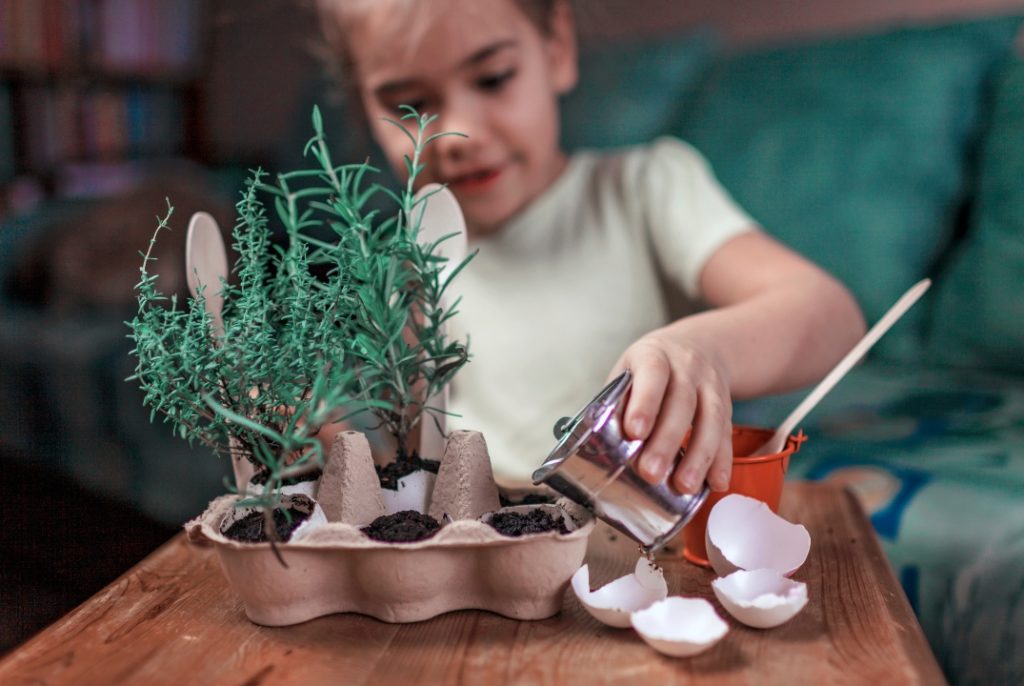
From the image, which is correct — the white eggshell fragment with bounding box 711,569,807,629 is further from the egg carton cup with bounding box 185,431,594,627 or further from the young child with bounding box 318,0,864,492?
the young child with bounding box 318,0,864,492

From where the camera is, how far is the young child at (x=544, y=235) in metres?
0.89

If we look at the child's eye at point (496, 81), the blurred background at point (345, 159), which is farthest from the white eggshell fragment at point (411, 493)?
the blurred background at point (345, 159)

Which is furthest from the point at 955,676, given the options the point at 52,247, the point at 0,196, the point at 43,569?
the point at 0,196

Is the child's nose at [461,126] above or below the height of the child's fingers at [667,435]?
above

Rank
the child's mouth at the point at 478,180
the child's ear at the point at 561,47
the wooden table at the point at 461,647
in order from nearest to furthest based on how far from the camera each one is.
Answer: the wooden table at the point at 461,647
the child's mouth at the point at 478,180
the child's ear at the point at 561,47

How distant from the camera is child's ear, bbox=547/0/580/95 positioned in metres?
1.14

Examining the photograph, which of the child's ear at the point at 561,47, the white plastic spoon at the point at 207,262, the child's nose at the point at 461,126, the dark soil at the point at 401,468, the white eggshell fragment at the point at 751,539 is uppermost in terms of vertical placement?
the child's ear at the point at 561,47

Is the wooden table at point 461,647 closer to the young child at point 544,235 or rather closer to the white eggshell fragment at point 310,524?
the white eggshell fragment at point 310,524

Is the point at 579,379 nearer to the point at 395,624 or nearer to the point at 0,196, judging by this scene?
the point at 395,624

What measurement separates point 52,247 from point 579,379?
1.21m

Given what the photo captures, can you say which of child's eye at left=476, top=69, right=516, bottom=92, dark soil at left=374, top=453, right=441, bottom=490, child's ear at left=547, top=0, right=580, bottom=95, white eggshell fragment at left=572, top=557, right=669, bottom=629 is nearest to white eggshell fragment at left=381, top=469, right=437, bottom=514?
dark soil at left=374, top=453, right=441, bottom=490

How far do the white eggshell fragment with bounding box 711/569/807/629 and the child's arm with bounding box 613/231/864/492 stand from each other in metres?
0.05

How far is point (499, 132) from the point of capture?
996 mm

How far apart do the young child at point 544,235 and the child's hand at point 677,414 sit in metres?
0.19
